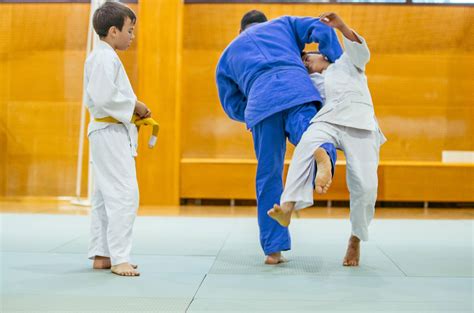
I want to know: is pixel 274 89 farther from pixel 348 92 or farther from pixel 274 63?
pixel 348 92

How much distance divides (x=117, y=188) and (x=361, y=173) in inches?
45.7

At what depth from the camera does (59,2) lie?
729 cm

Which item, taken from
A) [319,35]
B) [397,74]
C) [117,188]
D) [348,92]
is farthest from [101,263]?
[397,74]

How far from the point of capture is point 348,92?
3.09 meters

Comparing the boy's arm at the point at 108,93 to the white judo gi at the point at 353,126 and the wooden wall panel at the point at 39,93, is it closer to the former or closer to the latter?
the white judo gi at the point at 353,126

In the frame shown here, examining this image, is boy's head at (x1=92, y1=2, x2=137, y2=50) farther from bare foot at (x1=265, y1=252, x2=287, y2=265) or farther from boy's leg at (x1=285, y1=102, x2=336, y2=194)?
bare foot at (x1=265, y1=252, x2=287, y2=265)

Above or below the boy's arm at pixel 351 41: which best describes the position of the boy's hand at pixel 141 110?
below

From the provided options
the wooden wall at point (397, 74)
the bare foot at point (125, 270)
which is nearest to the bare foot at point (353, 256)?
the bare foot at point (125, 270)

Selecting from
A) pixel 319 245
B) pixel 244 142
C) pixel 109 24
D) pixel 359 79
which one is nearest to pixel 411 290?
pixel 359 79

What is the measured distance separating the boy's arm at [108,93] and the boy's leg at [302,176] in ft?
2.60

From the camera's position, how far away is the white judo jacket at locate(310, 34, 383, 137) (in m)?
3.04

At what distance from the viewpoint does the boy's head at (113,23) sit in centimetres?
303

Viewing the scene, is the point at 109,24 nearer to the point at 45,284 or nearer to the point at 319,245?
the point at 45,284

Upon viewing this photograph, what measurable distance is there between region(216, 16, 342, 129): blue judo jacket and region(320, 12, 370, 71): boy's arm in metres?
0.17
